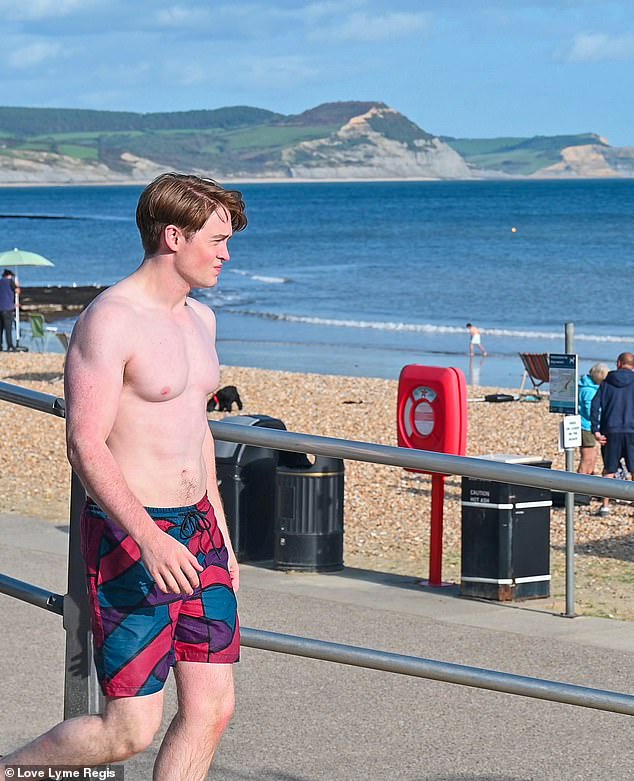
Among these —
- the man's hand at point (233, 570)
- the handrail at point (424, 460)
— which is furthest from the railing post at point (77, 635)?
the man's hand at point (233, 570)

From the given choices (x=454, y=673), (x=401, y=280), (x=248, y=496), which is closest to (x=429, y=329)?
(x=401, y=280)

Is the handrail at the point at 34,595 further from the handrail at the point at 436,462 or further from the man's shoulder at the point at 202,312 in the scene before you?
the man's shoulder at the point at 202,312

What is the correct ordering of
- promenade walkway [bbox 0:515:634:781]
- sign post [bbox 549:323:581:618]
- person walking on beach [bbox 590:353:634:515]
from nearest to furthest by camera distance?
1. promenade walkway [bbox 0:515:634:781]
2. sign post [bbox 549:323:581:618]
3. person walking on beach [bbox 590:353:634:515]

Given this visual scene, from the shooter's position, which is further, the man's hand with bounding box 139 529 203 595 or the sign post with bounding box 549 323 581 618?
the sign post with bounding box 549 323 581 618

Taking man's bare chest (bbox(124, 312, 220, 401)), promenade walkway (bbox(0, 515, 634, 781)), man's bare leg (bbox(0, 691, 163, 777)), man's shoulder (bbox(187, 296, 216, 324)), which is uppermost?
man's shoulder (bbox(187, 296, 216, 324))

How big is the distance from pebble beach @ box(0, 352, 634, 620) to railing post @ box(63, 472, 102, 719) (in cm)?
455

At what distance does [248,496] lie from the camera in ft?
27.9

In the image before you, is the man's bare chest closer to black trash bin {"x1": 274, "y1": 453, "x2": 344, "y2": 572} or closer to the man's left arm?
the man's left arm

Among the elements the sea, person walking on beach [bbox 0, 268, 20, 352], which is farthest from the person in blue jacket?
person walking on beach [bbox 0, 268, 20, 352]

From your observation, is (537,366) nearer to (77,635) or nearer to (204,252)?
(77,635)

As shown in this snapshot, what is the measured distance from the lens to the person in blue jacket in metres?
12.1

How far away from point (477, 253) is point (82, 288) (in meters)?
29.7

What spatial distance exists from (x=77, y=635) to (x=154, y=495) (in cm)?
61

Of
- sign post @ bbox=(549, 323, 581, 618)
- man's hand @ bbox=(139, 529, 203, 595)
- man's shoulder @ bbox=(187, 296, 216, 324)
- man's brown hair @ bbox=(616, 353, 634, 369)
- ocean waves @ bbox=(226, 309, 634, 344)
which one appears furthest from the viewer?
ocean waves @ bbox=(226, 309, 634, 344)
